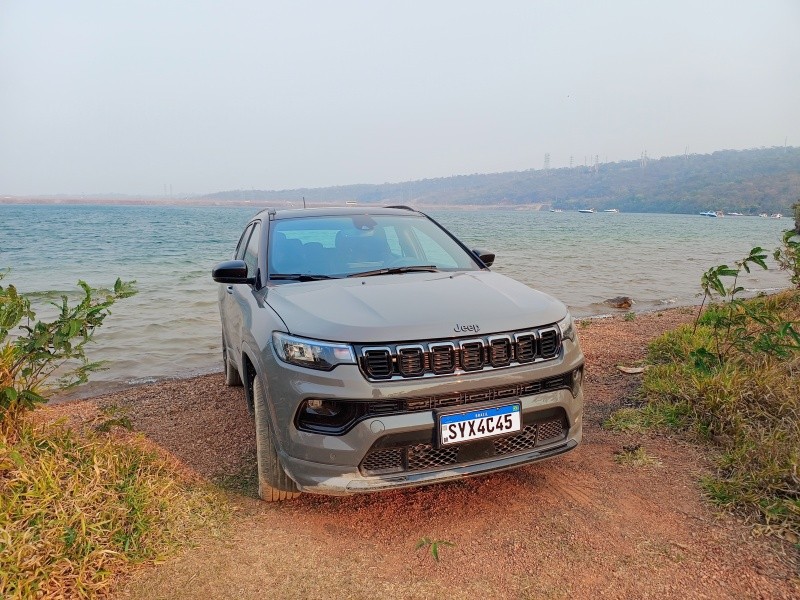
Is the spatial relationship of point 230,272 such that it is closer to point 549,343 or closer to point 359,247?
point 359,247

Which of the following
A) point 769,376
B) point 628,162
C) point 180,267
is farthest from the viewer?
point 628,162

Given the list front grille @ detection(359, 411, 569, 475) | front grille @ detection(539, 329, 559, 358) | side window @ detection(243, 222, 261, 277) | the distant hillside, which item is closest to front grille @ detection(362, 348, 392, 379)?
front grille @ detection(359, 411, 569, 475)

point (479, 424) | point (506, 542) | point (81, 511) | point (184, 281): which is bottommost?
point (506, 542)

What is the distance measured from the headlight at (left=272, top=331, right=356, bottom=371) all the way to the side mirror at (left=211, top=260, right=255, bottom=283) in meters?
0.98

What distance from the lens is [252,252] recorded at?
4215 mm

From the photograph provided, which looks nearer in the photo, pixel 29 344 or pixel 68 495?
pixel 68 495

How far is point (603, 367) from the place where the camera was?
568cm

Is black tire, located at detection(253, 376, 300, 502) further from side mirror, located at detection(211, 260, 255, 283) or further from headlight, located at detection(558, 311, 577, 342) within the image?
headlight, located at detection(558, 311, 577, 342)

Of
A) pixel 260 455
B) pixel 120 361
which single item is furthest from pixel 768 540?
pixel 120 361

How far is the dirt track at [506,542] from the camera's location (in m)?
2.43

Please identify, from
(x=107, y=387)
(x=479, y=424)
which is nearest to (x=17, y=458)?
(x=479, y=424)

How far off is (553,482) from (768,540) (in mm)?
1085

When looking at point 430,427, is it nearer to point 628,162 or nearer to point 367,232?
point 367,232

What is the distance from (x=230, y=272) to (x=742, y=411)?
3543mm
